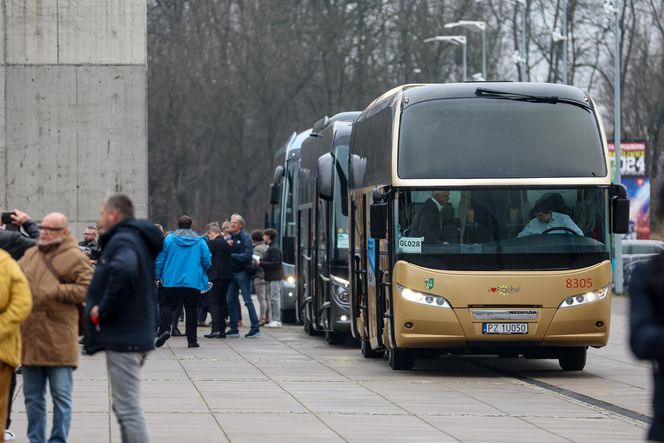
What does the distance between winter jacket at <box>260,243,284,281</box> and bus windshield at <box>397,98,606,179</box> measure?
10283mm

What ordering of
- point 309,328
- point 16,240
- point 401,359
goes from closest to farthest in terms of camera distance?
point 16,240 < point 401,359 < point 309,328

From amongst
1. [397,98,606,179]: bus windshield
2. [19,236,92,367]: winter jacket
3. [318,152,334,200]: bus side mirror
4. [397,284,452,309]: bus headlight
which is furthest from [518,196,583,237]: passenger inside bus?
[19,236,92,367]: winter jacket

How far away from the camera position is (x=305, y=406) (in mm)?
14188

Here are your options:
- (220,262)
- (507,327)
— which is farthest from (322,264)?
(507,327)

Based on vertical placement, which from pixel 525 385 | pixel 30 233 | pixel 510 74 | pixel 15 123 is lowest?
pixel 525 385

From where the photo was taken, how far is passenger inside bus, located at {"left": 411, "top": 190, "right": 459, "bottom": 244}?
1748 cm

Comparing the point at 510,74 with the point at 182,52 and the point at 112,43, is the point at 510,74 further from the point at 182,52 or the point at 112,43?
the point at 112,43

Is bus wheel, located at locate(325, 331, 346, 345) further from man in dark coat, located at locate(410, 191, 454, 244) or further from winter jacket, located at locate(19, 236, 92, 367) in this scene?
winter jacket, located at locate(19, 236, 92, 367)

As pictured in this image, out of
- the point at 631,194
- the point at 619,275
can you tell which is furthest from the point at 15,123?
the point at 631,194

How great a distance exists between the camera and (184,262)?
22.4 meters

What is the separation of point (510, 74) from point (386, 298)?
45.9 metres

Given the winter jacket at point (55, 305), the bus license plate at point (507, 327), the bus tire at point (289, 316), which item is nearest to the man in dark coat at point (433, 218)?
the bus license plate at point (507, 327)

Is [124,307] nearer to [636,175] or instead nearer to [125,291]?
[125,291]

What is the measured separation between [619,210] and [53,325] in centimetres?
854
